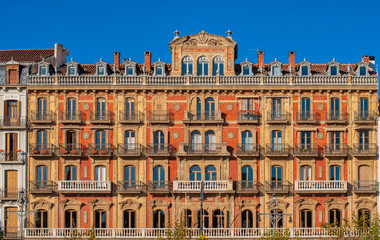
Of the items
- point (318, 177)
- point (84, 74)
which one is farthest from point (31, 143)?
point (318, 177)

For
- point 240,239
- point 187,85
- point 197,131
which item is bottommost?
point 240,239

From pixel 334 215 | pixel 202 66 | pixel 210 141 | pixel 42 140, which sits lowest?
pixel 334 215

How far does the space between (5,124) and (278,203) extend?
965 inches

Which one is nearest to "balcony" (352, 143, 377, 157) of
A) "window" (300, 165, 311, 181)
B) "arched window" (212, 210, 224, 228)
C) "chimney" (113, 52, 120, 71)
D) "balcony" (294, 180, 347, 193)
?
"balcony" (294, 180, 347, 193)

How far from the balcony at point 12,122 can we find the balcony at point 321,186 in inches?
951

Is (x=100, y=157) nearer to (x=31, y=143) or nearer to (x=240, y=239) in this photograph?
(x=31, y=143)

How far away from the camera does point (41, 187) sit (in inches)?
2408

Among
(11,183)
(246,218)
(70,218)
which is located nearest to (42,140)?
(11,183)

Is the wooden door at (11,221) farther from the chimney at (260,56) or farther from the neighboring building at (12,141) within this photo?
the chimney at (260,56)

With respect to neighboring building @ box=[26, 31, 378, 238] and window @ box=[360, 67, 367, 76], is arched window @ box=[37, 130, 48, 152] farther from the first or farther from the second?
window @ box=[360, 67, 367, 76]

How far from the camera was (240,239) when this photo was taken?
5884cm

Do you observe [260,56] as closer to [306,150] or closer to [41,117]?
[306,150]

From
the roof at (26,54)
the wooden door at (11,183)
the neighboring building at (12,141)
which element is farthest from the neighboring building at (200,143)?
the roof at (26,54)

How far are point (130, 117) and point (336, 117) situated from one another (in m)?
17.8
